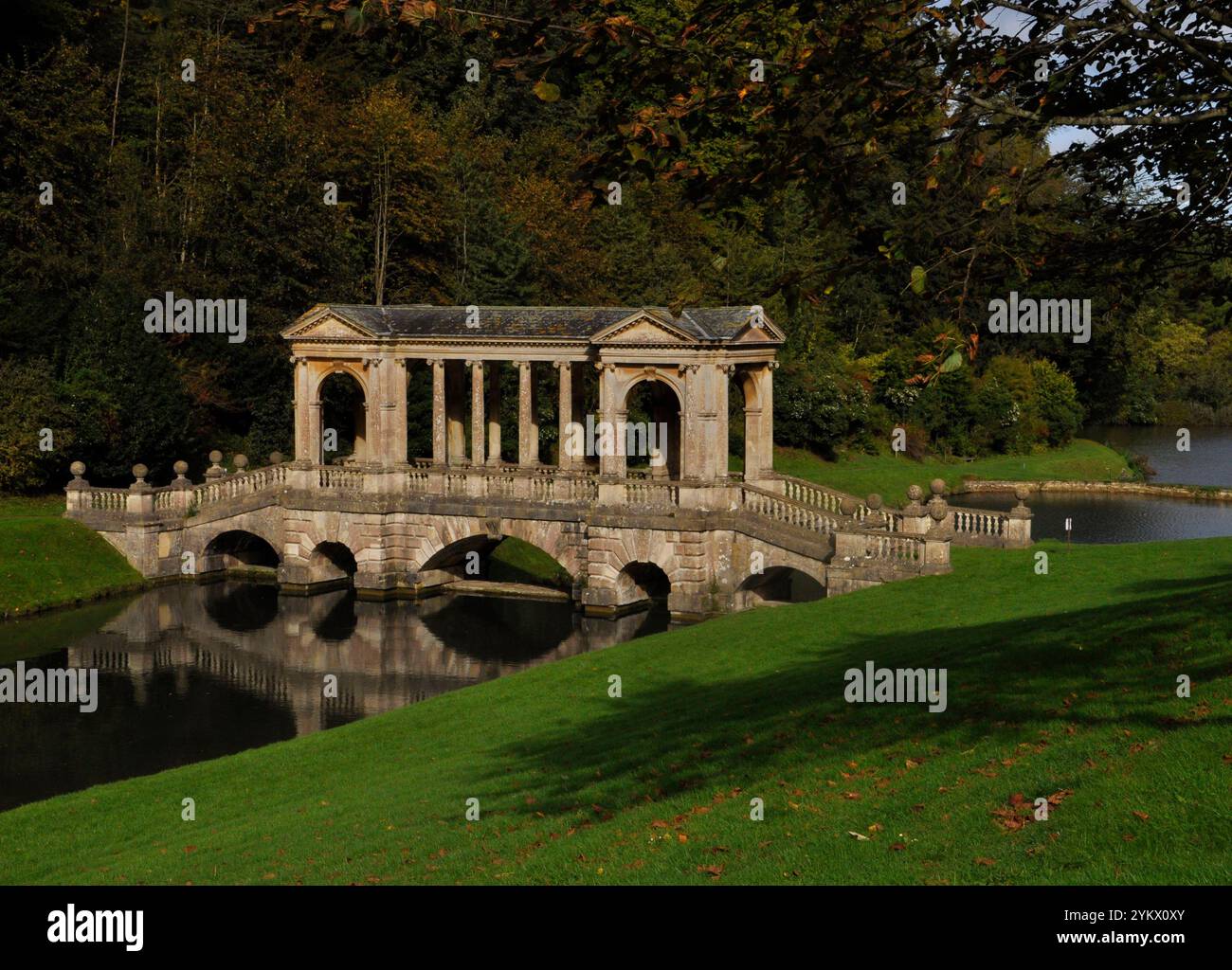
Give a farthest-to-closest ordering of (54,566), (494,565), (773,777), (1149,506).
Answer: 1. (1149,506)
2. (494,565)
3. (54,566)
4. (773,777)

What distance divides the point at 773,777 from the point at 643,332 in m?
26.3

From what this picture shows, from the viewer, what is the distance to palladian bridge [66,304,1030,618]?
136ft

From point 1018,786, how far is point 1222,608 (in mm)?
6646

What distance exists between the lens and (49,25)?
61.2 meters

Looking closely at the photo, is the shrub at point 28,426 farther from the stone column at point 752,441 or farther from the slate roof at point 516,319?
the stone column at point 752,441

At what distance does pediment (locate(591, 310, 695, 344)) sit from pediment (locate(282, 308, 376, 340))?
7601 mm

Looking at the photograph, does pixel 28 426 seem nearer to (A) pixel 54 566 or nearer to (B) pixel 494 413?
(A) pixel 54 566

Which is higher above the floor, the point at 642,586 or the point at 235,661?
the point at 642,586

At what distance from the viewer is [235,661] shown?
39.0m

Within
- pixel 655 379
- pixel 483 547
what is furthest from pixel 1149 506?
pixel 655 379

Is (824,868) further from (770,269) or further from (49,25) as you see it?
(770,269)

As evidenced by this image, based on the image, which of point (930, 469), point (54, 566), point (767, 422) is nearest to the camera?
point (767, 422)

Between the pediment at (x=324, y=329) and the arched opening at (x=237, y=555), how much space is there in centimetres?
652

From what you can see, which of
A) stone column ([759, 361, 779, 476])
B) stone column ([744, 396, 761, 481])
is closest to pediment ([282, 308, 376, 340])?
stone column ([744, 396, 761, 481])
